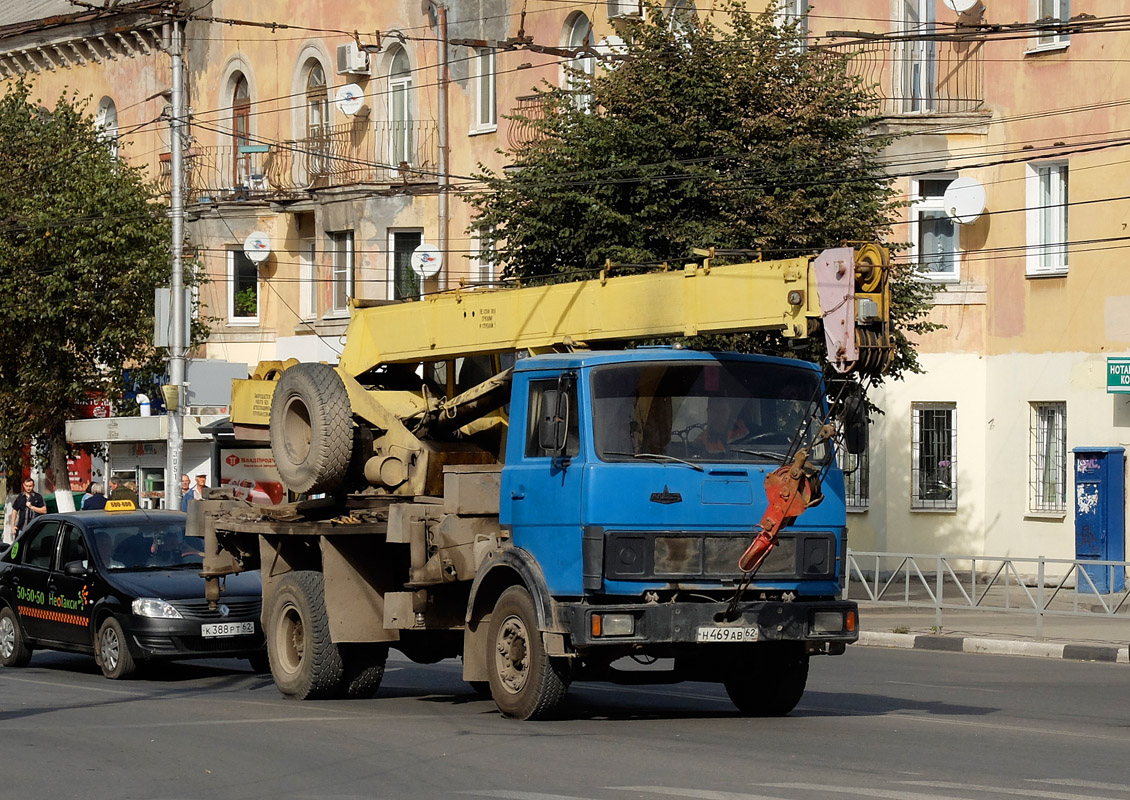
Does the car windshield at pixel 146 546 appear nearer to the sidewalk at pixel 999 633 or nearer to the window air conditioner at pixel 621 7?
the sidewalk at pixel 999 633

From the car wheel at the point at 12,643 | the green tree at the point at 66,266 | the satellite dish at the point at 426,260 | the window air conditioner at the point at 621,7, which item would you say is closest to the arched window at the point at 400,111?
the satellite dish at the point at 426,260

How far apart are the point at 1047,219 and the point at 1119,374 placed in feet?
11.8

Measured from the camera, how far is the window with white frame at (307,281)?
1688 inches

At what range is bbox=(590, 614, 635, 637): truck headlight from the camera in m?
12.1

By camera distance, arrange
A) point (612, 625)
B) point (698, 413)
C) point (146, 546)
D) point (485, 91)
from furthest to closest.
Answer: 1. point (485, 91)
2. point (146, 546)
3. point (698, 413)
4. point (612, 625)

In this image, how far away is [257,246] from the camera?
4262cm

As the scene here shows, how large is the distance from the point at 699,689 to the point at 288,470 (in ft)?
12.8

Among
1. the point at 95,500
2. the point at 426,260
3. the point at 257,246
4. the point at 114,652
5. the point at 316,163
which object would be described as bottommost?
the point at 114,652

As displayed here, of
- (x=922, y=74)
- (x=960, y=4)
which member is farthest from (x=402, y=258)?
(x=960, y=4)

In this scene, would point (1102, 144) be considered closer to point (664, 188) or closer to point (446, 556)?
point (664, 188)

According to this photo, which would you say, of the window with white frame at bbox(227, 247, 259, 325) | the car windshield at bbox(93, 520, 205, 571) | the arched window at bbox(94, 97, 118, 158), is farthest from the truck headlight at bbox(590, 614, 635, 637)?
the arched window at bbox(94, 97, 118, 158)

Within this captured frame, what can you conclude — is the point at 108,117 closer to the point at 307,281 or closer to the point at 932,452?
the point at 307,281

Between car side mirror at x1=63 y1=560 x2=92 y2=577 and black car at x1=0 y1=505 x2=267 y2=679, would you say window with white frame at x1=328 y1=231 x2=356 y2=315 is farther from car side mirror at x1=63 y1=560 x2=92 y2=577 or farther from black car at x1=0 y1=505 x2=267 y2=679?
car side mirror at x1=63 y1=560 x2=92 y2=577

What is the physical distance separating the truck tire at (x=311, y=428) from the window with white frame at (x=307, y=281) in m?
27.4
